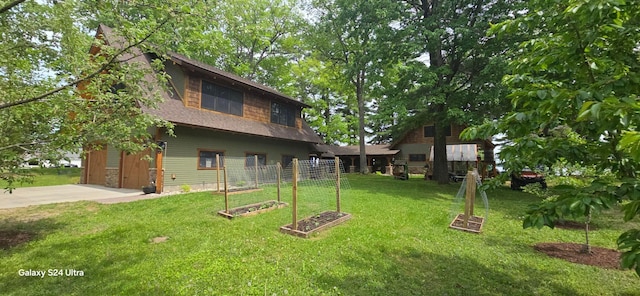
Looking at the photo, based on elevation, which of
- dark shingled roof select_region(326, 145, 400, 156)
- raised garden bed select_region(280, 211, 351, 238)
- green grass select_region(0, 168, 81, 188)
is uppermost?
dark shingled roof select_region(326, 145, 400, 156)

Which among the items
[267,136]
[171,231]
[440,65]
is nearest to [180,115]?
[267,136]

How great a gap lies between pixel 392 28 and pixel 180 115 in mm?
11387

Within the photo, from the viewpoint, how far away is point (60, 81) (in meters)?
4.93

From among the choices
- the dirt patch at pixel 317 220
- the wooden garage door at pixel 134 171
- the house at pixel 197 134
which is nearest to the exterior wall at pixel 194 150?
the house at pixel 197 134

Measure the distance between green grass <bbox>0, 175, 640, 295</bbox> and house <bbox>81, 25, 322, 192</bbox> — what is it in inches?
178

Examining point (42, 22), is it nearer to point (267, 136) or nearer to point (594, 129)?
point (594, 129)

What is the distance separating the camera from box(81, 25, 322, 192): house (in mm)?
11554

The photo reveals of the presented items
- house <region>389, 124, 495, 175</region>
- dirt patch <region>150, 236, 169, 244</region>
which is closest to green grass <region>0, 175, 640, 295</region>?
dirt patch <region>150, 236, 169, 244</region>

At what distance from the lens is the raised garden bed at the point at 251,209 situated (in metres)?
7.27

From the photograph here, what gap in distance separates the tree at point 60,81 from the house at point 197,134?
4.95 m

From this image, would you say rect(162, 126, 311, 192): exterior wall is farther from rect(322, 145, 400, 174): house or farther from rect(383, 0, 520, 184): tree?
rect(322, 145, 400, 174): house

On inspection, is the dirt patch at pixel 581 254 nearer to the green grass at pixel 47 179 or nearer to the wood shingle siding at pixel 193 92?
the green grass at pixel 47 179

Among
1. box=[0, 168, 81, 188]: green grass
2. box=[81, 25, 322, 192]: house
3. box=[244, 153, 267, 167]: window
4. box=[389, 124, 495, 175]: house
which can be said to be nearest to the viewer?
box=[0, 168, 81, 188]: green grass

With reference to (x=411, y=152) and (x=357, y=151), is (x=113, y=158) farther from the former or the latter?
(x=411, y=152)
